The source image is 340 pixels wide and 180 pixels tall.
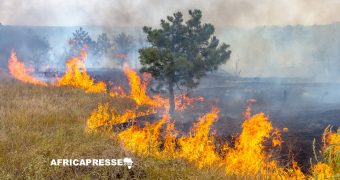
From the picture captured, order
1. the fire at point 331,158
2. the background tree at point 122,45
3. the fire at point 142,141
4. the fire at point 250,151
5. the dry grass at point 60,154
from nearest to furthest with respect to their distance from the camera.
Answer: the fire at point 331,158, the dry grass at point 60,154, the fire at point 142,141, the fire at point 250,151, the background tree at point 122,45


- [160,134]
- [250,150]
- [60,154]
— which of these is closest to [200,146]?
[250,150]

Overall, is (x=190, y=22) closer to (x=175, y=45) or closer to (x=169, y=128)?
(x=175, y=45)

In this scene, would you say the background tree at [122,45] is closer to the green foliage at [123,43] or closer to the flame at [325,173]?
the green foliage at [123,43]

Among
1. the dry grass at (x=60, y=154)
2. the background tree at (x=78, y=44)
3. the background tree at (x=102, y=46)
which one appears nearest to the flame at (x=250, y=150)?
the dry grass at (x=60, y=154)

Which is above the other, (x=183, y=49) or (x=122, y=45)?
(x=122, y=45)

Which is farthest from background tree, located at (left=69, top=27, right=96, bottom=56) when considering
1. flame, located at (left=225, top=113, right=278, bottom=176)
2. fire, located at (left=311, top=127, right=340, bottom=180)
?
fire, located at (left=311, top=127, right=340, bottom=180)

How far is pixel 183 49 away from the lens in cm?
2045

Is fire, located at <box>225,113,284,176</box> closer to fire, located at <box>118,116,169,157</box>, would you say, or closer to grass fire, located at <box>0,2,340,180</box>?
grass fire, located at <box>0,2,340,180</box>

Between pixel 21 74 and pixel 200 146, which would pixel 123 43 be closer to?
pixel 21 74

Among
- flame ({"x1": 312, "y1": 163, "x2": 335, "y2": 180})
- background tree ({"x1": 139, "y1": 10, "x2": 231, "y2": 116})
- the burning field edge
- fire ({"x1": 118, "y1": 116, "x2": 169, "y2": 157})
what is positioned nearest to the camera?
flame ({"x1": 312, "y1": 163, "x2": 335, "y2": 180})

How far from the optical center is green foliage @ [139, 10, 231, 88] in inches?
762

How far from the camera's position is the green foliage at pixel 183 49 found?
19.4 meters

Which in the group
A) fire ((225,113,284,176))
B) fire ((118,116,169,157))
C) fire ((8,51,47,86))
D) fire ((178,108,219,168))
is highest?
fire ((8,51,47,86))

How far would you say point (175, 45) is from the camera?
2086 cm
